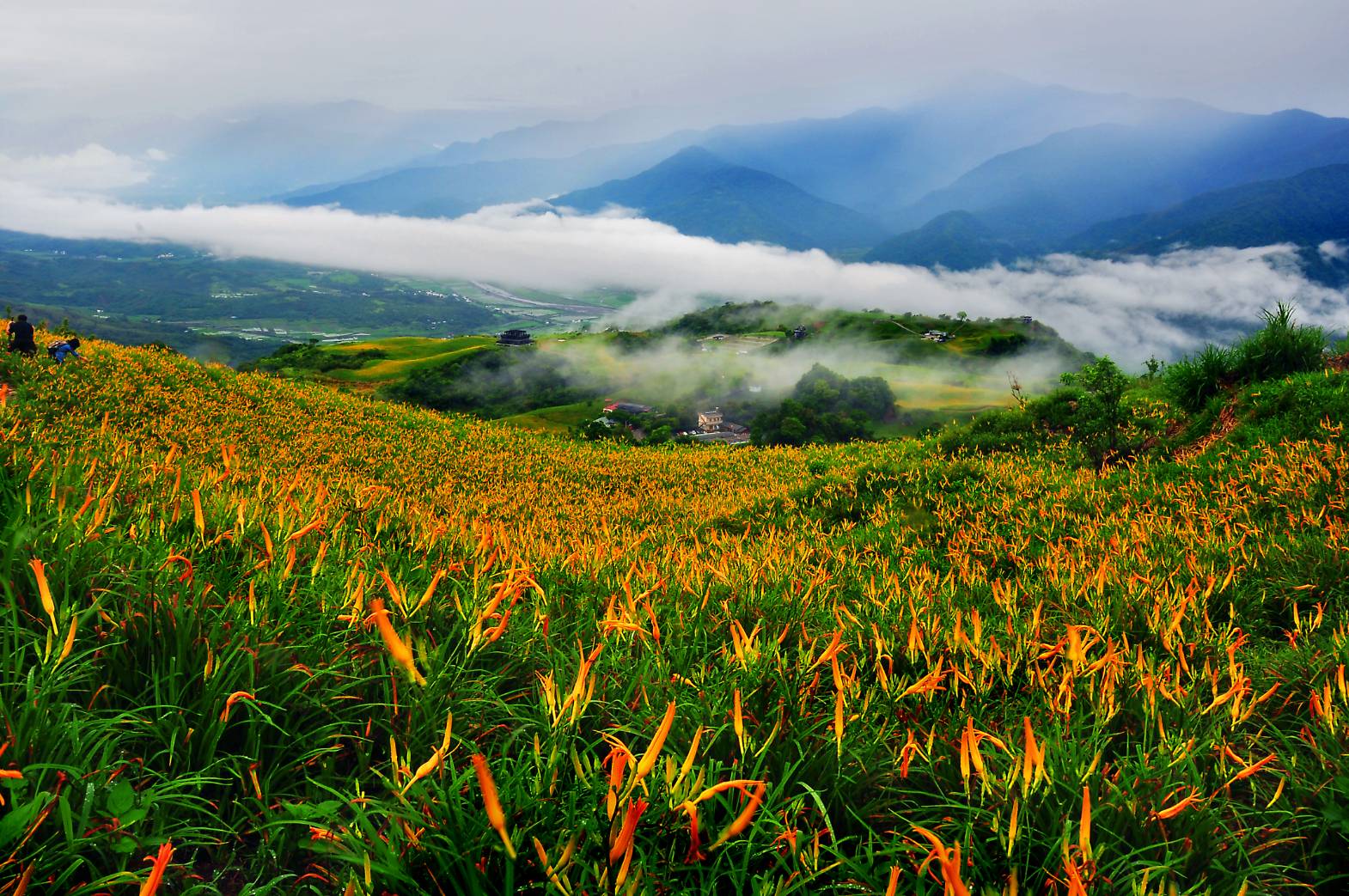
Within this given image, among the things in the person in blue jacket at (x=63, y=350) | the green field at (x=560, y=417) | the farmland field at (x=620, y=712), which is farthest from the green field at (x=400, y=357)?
the farmland field at (x=620, y=712)

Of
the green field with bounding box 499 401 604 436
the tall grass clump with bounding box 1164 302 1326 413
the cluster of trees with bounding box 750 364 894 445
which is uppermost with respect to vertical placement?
the tall grass clump with bounding box 1164 302 1326 413

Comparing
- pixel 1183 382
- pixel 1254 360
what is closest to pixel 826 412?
pixel 1183 382

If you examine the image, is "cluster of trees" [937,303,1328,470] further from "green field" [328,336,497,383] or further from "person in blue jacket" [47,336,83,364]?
"green field" [328,336,497,383]

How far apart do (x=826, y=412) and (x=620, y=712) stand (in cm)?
6192

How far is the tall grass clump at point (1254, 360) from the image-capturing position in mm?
11320

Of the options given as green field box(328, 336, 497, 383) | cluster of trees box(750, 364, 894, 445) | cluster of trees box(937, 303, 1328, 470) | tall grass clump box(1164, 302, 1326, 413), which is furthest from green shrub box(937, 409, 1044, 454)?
green field box(328, 336, 497, 383)

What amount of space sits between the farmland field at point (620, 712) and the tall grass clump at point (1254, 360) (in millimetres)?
8220

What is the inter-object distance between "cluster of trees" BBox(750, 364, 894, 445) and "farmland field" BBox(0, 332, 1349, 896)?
124 feet

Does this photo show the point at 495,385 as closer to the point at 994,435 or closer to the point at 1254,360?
the point at 994,435

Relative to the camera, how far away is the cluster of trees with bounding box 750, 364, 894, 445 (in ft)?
176

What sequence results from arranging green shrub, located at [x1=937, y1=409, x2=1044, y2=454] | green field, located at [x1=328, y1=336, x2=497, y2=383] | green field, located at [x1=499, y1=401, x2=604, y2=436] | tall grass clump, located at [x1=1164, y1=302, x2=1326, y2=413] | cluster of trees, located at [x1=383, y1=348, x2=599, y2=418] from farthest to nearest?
green field, located at [x1=328, y1=336, x2=497, y2=383] < cluster of trees, located at [x1=383, y1=348, x2=599, y2=418] < green field, located at [x1=499, y1=401, x2=604, y2=436] < green shrub, located at [x1=937, y1=409, x2=1044, y2=454] < tall grass clump, located at [x1=1164, y1=302, x2=1326, y2=413]

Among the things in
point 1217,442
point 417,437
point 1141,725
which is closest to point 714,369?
point 417,437

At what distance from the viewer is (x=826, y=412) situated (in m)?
62.5

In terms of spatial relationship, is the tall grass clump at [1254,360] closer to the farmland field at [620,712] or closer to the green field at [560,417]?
the farmland field at [620,712]
